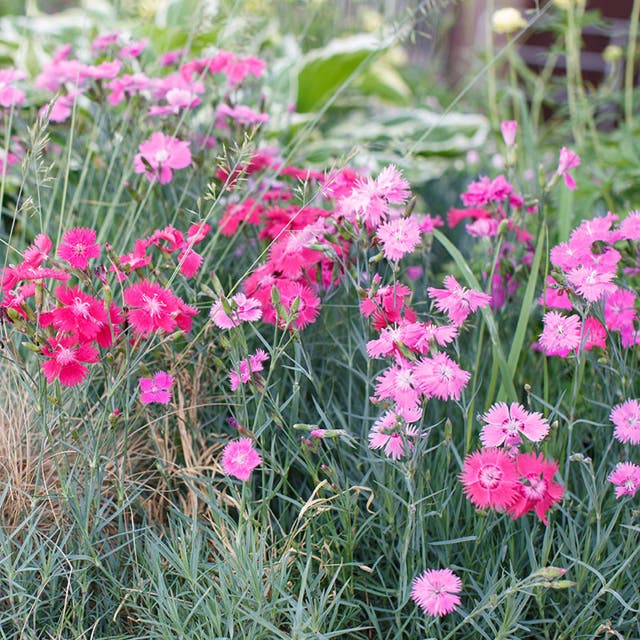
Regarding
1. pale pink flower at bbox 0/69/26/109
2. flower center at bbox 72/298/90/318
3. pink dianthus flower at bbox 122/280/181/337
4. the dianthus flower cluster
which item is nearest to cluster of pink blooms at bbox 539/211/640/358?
the dianthus flower cluster

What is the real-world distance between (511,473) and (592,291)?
12.1 inches

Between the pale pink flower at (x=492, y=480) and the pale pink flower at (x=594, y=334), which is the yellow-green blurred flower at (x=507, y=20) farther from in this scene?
the pale pink flower at (x=492, y=480)

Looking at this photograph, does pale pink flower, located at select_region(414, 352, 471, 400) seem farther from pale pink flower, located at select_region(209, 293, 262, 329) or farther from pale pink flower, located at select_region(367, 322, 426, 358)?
pale pink flower, located at select_region(209, 293, 262, 329)

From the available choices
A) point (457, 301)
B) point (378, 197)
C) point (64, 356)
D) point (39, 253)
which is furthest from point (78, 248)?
point (457, 301)

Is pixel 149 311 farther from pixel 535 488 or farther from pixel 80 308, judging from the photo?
A: pixel 535 488

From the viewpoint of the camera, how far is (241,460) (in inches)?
48.6

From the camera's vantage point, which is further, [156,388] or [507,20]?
[507,20]

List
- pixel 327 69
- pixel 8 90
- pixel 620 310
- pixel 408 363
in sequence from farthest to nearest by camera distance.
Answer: pixel 327 69 < pixel 8 90 < pixel 620 310 < pixel 408 363

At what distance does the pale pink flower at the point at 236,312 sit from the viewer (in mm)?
1200

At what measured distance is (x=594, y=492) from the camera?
118cm

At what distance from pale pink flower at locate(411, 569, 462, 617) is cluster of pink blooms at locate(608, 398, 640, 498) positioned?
0.91 feet

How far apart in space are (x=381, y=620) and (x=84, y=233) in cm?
75

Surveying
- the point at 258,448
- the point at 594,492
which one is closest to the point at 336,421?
the point at 258,448

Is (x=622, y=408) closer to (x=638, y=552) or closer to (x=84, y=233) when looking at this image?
(x=638, y=552)
